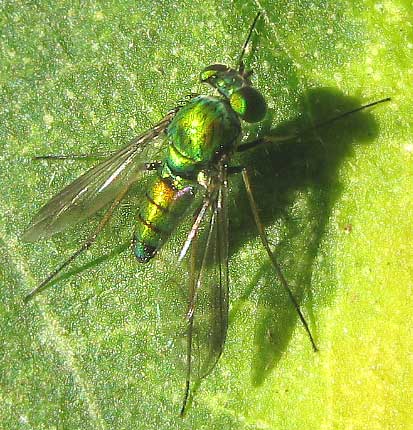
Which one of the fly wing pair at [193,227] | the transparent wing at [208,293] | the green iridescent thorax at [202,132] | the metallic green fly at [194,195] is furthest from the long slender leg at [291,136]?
the transparent wing at [208,293]

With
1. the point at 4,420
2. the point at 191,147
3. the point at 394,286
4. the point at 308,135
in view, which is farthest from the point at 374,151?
the point at 4,420

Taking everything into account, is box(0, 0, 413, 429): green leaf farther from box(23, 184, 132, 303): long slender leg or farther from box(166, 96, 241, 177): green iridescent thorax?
box(166, 96, 241, 177): green iridescent thorax

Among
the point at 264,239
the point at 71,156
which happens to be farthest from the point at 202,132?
the point at 71,156

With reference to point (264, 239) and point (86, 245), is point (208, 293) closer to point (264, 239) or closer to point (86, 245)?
point (264, 239)

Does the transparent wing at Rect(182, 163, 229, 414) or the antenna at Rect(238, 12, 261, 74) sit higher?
the antenna at Rect(238, 12, 261, 74)

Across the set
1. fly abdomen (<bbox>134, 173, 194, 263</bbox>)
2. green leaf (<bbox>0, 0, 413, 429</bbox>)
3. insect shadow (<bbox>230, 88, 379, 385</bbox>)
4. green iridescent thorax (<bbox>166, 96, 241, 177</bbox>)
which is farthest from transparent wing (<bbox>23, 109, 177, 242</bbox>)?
insect shadow (<bbox>230, 88, 379, 385</bbox>)
